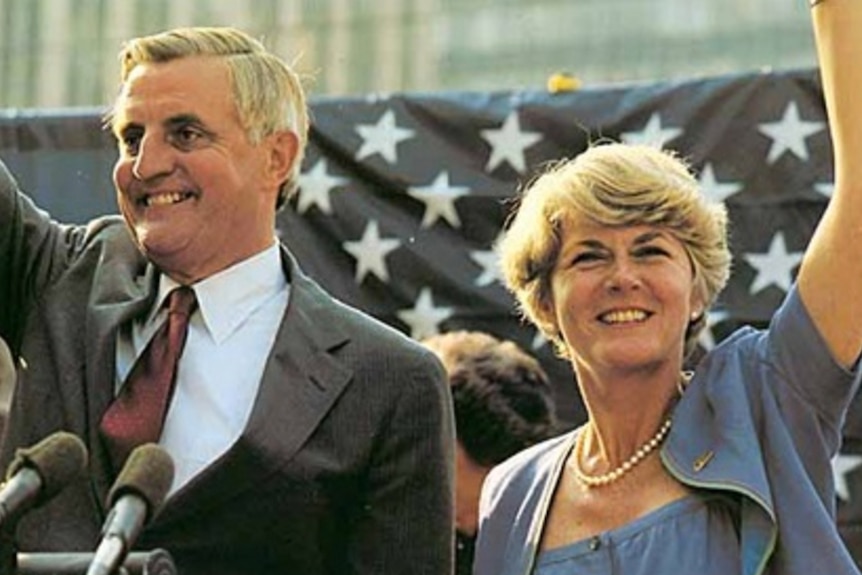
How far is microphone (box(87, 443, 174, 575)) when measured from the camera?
7.86ft

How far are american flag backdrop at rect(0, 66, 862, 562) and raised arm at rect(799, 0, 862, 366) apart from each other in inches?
94.3

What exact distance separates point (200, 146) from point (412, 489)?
56 centimetres

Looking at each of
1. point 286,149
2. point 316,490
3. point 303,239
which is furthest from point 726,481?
point 303,239

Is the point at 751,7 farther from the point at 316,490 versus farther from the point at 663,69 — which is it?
the point at 316,490

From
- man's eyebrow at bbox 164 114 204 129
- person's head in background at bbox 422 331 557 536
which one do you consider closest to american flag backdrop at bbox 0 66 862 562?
person's head in background at bbox 422 331 557 536

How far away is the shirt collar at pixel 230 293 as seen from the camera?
327 centimetres

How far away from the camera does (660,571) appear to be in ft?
9.66

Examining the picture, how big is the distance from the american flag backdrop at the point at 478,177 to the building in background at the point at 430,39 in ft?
2.87

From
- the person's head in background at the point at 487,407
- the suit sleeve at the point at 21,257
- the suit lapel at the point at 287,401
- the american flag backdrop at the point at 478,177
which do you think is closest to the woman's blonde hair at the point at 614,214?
the suit lapel at the point at 287,401

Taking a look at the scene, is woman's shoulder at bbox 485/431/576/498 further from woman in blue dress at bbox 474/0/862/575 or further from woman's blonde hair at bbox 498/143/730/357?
woman's blonde hair at bbox 498/143/730/357

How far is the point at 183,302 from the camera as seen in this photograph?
3.28m

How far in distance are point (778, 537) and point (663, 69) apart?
385cm

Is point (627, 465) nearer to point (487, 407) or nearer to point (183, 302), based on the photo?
point (183, 302)

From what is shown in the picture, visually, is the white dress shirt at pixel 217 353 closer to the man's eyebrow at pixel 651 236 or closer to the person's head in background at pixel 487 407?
the man's eyebrow at pixel 651 236
